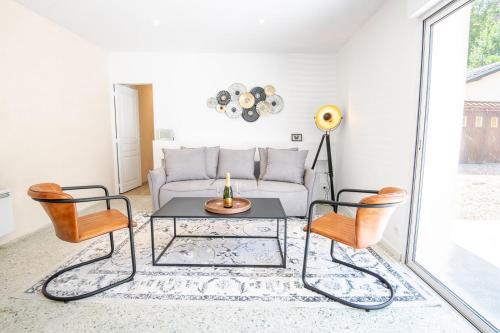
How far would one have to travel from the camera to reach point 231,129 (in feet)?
15.2

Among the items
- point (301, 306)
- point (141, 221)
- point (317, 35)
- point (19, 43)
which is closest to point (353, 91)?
point (317, 35)

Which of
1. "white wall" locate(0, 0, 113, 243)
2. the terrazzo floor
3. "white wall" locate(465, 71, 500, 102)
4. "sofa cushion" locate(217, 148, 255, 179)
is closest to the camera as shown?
the terrazzo floor

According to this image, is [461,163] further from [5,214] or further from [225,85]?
[5,214]

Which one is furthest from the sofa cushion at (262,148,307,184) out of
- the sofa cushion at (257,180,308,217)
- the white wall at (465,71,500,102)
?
the white wall at (465,71,500,102)

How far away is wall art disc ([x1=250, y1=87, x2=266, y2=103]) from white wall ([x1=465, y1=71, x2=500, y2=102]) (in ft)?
9.86

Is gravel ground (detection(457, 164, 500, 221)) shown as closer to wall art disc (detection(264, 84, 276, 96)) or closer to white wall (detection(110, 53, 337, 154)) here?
white wall (detection(110, 53, 337, 154))

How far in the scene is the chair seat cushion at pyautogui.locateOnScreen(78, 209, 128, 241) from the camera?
1.85 m

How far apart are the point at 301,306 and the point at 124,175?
4335 millimetres

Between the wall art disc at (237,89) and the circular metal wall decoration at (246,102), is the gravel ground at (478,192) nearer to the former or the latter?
the circular metal wall decoration at (246,102)

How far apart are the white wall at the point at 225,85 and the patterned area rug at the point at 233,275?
7.28ft

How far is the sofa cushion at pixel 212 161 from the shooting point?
12.9 ft

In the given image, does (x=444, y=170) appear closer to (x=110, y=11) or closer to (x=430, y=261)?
(x=430, y=261)

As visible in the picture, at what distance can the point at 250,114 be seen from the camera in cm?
459

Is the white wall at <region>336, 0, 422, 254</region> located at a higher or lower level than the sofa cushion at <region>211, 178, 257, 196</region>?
higher
